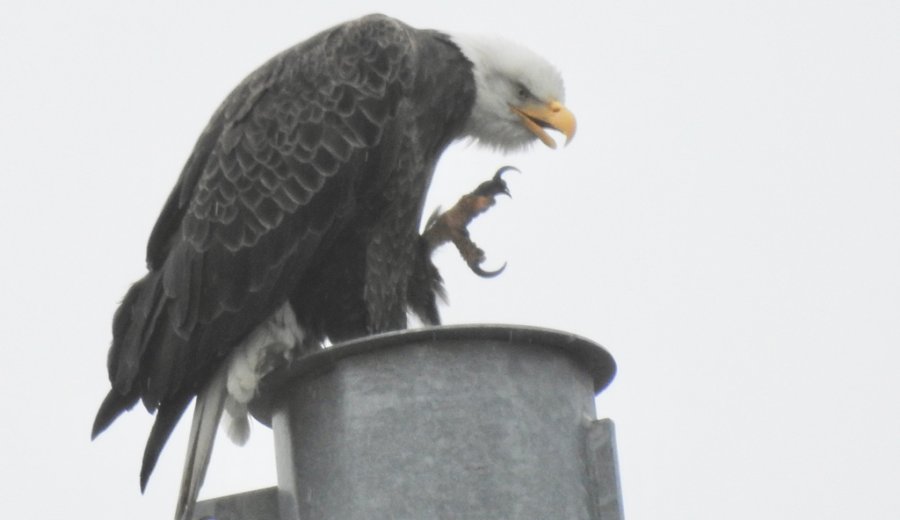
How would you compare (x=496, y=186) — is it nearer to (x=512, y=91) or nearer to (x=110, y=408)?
(x=512, y=91)

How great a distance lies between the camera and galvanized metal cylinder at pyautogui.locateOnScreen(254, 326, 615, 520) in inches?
151

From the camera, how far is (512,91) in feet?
21.7

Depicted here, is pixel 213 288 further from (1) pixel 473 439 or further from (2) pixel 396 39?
(1) pixel 473 439

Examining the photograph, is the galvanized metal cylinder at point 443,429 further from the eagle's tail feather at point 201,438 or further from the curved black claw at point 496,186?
the curved black claw at point 496,186

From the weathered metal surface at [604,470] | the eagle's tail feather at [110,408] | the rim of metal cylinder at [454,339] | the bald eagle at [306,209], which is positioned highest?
the bald eagle at [306,209]

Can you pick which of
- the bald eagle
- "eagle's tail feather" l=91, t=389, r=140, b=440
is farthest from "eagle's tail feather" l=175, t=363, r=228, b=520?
"eagle's tail feather" l=91, t=389, r=140, b=440

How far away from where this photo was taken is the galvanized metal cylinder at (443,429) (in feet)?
12.6

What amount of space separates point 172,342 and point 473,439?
199cm

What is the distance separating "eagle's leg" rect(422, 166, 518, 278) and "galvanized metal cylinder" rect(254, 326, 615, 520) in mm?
2272

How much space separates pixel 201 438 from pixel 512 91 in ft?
7.23

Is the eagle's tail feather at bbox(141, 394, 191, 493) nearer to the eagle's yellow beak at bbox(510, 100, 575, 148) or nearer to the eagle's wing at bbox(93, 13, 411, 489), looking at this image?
the eagle's wing at bbox(93, 13, 411, 489)

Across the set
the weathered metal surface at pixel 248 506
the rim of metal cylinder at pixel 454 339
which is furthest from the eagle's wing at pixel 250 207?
the rim of metal cylinder at pixel 454 339

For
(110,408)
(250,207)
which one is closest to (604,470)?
(110,408)

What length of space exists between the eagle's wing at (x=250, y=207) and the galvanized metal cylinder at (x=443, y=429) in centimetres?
146
